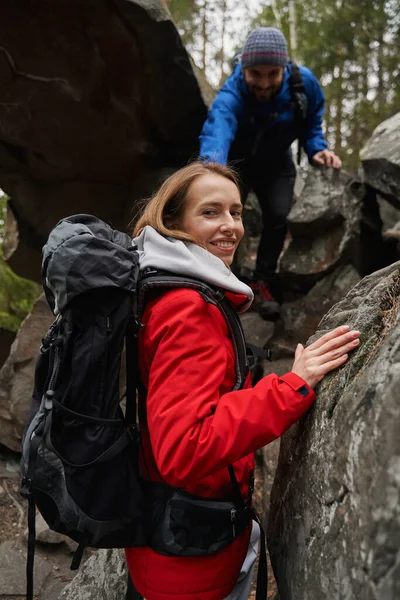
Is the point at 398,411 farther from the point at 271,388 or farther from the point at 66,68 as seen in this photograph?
the point at 66,68

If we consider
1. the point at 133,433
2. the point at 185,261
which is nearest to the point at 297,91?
the point at 185,261

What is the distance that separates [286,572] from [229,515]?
38cm

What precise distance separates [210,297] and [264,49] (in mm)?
3546

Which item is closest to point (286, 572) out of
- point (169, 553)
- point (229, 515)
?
point (229, 515)

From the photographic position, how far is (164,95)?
6586mm

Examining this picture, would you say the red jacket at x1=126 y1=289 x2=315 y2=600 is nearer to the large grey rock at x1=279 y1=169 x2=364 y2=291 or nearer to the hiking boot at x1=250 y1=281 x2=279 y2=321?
the hiking boot at x1=250 y1=281 x2=279 y2=321

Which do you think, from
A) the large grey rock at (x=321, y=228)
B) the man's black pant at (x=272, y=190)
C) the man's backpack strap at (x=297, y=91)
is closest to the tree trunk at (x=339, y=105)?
the large grey rock at (x=321, y=228)

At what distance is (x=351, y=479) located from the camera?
5.11 feet

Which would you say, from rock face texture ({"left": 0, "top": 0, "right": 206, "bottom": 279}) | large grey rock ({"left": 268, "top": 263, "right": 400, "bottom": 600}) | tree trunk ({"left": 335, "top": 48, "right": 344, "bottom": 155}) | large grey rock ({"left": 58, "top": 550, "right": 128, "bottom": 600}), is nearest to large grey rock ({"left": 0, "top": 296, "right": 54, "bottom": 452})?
rock face texture ({"left": 0, "top": 0, "right": 206, "bottom": 279})

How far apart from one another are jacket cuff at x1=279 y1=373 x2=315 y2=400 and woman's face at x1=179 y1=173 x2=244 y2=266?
27.6 inches

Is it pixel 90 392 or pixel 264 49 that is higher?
pixel 264 49

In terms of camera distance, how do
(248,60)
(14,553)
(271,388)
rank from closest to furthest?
1. (271,388)
2. (248,60)
3. (14,553)

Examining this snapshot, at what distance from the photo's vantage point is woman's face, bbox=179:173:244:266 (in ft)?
7.66

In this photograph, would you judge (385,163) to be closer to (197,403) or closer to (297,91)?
(297,91)
